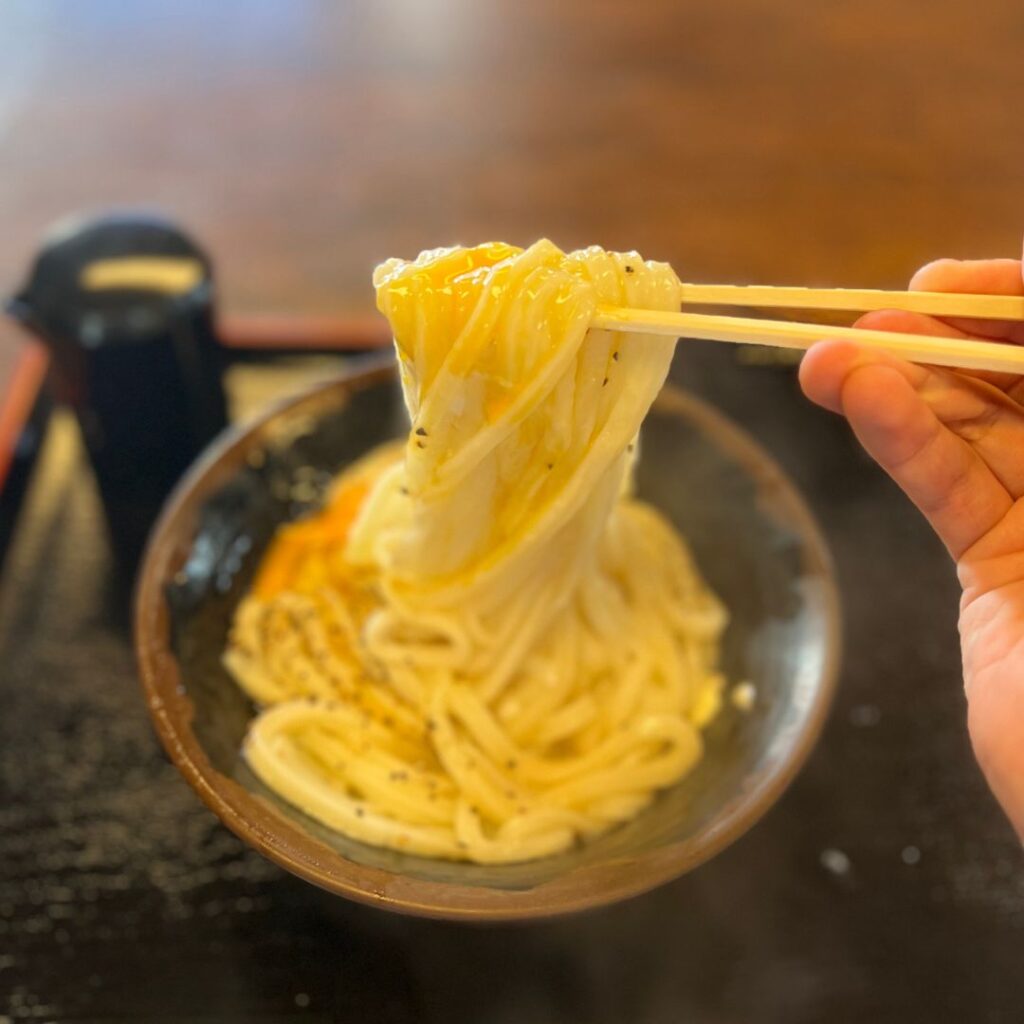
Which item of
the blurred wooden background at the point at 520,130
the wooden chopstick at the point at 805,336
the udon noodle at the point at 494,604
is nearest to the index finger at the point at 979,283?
the wooden chopstick at the point at 805,336

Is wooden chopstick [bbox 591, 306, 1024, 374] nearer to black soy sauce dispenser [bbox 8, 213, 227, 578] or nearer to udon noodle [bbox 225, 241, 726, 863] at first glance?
udon noodle [bbox 225, 241, 726, 863]

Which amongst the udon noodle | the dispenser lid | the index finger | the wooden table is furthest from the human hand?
the dispenser lid

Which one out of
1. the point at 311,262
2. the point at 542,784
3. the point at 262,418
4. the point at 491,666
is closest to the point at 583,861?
the point at 542,784

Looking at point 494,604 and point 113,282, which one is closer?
point 494,604

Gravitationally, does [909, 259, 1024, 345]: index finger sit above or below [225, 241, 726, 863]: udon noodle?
above

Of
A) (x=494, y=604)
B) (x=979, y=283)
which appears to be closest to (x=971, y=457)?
(x=979, y=283)

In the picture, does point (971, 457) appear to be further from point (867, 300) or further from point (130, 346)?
point (130, 346)
